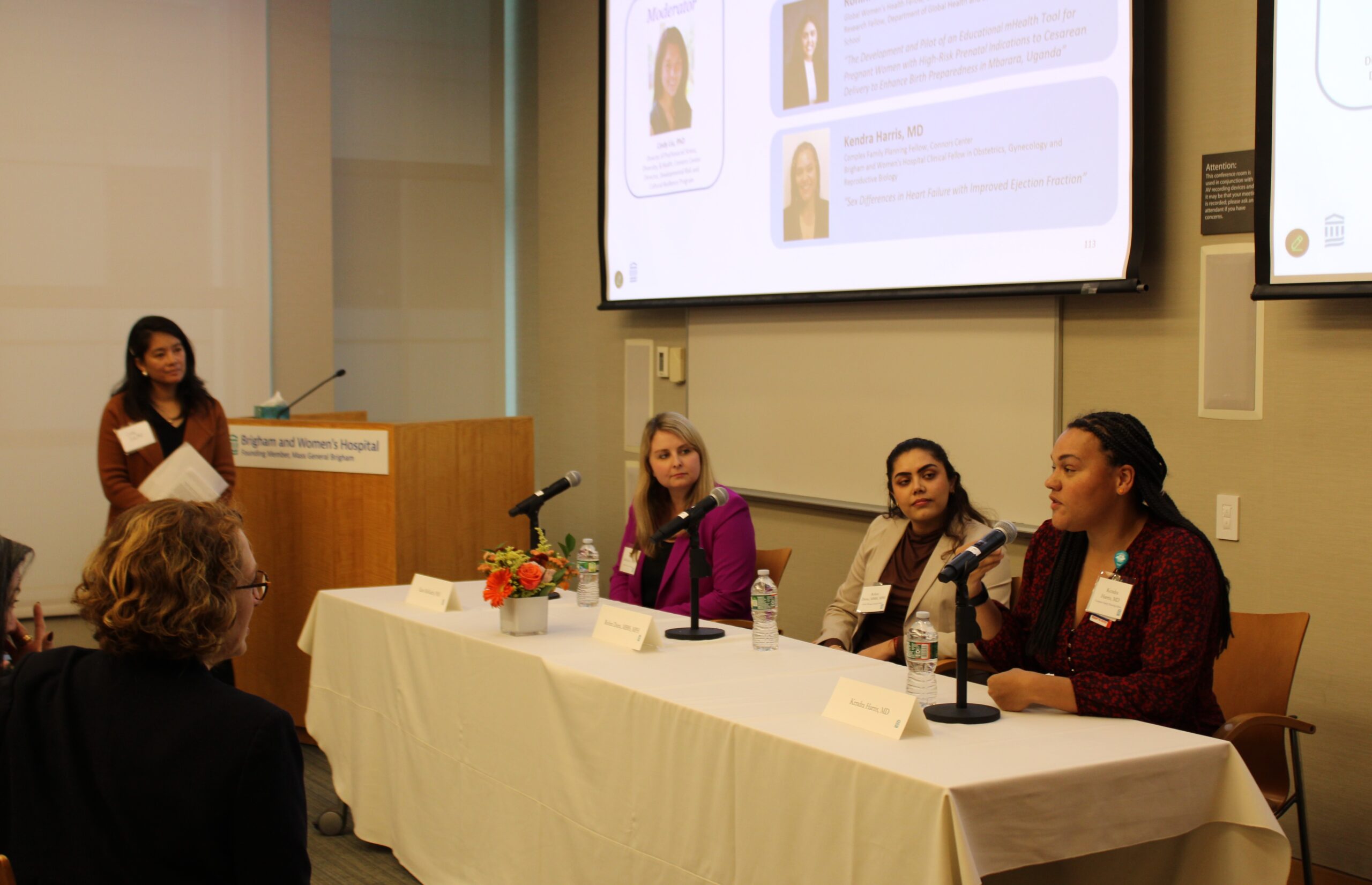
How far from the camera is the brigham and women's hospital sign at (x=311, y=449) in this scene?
4.25m

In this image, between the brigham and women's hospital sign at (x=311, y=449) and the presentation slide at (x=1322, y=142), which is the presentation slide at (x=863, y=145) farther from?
the brigham and women's hospital sign at (x=311, y=449)

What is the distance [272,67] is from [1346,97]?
4760 mm

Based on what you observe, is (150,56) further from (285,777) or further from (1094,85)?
(285,777)

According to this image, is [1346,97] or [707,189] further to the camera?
[707,189]

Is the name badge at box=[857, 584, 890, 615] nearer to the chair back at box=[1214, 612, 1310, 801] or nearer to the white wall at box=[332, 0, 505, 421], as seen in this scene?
the chair back at box=[1214, 612, 1310, 801]

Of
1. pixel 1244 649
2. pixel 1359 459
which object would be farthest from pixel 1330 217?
pixel 1244 649

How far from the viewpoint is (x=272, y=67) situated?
582 cm

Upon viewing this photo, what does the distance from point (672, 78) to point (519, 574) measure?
2.90 m

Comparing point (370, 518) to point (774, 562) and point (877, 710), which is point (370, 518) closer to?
point (774, 562)

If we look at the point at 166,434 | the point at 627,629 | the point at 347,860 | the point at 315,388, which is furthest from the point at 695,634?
the point at 315,388

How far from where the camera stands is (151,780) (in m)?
1.38

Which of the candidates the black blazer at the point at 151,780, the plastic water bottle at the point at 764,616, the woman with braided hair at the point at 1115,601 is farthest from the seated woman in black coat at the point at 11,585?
the woman with braided hair at the point at 1115,601

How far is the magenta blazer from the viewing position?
3.65 m

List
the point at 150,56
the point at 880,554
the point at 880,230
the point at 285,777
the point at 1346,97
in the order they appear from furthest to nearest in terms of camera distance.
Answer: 1. the point at 150,56
2. the point at 880,230
3. the point at 880,554
4. the point at 1346,97
5. the point at 285,777
